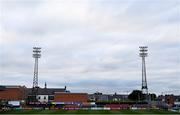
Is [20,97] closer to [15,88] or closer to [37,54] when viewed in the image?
[15,88]

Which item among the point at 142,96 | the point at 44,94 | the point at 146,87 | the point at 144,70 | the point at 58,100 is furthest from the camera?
the point at 142,96

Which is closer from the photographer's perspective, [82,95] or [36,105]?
[36,105]

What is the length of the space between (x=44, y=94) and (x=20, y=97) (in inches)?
819

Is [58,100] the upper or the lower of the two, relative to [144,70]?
lower

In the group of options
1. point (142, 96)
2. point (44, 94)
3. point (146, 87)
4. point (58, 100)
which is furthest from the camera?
point (142, 96)

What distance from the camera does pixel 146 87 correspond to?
124m

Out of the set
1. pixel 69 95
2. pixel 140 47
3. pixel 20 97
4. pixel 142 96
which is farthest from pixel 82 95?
pixel 142 96

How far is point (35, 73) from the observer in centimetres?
12062

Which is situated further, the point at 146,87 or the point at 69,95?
the point at 69,95

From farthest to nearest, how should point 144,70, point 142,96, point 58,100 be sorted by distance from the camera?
1. point 142,96
2. point 58,100
3. point 144,70

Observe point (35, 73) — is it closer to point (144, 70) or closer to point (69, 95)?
point (69, 95)

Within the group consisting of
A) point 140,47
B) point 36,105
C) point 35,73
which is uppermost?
point 140,47

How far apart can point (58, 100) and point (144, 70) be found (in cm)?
4266

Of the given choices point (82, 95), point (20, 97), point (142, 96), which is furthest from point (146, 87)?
point (142, 96)
